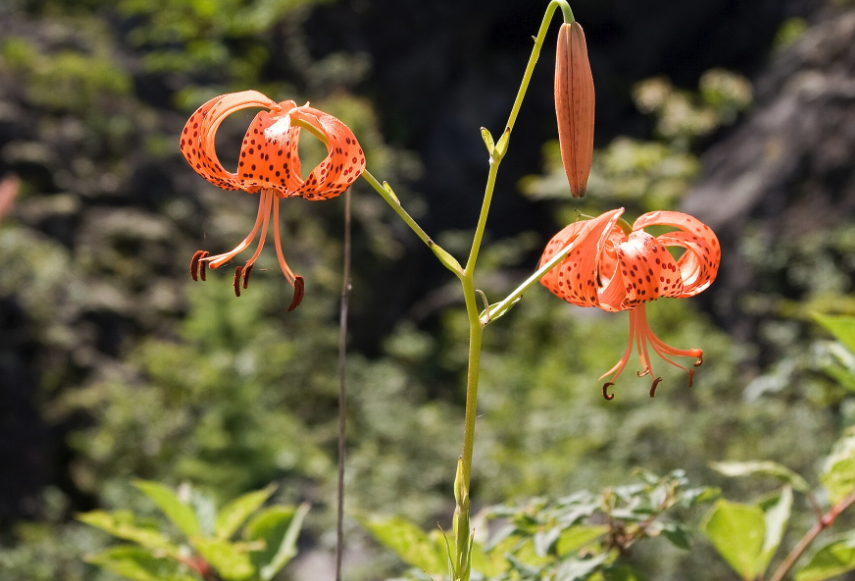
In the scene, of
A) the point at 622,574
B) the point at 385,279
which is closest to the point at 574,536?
the point at 622,574

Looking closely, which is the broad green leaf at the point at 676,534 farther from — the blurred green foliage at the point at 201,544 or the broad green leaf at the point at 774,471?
the blurred green foliage at the point at 201,544

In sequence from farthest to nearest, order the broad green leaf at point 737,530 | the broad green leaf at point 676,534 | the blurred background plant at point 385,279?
1. the blurred background plant at point 385,279
2. the broad green leaf at point 737,530
3. the broad green leaf at point 676,534

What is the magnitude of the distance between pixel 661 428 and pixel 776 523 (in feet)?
4.88

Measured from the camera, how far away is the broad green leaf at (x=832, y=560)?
26.3 inches

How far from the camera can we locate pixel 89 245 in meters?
3.94

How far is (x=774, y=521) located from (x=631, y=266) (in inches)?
14.2

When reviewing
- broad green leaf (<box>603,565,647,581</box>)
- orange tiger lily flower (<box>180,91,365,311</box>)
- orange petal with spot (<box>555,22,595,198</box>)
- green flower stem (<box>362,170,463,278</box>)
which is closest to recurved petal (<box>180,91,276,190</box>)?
orange tiger lily flower (<box>180,91,365,311</box>)

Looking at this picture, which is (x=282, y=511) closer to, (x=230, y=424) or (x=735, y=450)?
(x=735, y=450)

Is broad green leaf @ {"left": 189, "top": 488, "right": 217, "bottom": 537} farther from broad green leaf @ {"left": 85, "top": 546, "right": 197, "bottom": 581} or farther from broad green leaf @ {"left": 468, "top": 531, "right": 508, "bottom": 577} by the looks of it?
broad green leaf @ {"left": 468, "top": 531, "right": 508, "bottom": 577}

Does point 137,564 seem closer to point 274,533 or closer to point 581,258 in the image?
point 274,533

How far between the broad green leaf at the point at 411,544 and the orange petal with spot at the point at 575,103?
1.04 feet

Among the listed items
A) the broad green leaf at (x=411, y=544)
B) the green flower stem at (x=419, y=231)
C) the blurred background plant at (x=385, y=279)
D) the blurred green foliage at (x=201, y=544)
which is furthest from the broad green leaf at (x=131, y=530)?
the blurred background plant at (x=385, y=279)

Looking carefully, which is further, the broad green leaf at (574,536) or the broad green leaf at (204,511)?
the broad green leaf at (204,511)

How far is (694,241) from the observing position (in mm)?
648
